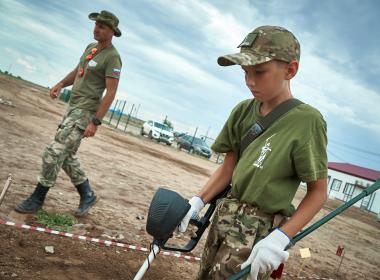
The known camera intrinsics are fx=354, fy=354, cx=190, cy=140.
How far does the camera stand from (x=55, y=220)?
412 cm

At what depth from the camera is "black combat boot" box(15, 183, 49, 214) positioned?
13.1 ft

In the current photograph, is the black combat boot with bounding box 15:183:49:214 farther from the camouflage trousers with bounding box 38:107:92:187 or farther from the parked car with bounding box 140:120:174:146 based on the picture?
the parked car with bounding box 140:120:174:146

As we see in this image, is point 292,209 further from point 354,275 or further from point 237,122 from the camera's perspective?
point 354,275

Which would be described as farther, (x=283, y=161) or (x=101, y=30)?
(x=101, y=30)

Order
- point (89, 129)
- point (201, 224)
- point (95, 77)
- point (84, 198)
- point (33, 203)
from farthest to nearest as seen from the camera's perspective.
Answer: point (84, 198), point (95, 77), point (89, 129), point (33, 203), point (201, 224)

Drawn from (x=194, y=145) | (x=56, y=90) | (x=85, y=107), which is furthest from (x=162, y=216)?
(x=194, y=145)

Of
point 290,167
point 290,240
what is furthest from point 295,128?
point 290,240

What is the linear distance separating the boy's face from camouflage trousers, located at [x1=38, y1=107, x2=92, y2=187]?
2.89 metres

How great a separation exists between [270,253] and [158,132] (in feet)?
86.6

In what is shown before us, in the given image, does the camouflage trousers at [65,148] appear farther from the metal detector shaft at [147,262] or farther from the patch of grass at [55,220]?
the metal detector shaft at [147,262]

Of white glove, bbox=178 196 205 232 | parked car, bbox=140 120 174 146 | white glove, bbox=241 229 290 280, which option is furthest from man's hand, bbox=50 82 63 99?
parked car, bbox=140 120 174 146

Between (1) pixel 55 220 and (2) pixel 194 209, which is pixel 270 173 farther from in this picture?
(1) pixel 55 220

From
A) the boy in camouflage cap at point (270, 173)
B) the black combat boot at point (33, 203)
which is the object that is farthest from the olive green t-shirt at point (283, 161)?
Answer: the black combat boot at point (33, 203)

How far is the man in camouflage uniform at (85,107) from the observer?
4117 millimetres
